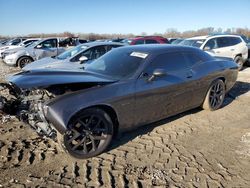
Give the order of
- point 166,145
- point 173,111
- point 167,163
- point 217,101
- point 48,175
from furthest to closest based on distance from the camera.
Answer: point 217,101 < point 173,111 < point 166,145 < point 167,163 < point 48,175

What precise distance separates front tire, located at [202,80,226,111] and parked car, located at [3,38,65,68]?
10389 millimetres

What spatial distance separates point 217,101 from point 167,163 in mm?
2910

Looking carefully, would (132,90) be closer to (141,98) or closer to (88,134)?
(141,98)

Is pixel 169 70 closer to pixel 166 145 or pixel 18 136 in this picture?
pixel 166 145

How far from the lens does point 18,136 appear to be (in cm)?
468

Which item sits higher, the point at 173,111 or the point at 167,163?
the point at 173,111

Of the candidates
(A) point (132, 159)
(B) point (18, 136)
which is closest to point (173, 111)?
(A) point (132, 159)

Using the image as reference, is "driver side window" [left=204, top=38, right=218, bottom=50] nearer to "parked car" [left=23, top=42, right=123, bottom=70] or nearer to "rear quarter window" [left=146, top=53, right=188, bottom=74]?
"parked car" [left=23, top=42, right=123, bottom=70]

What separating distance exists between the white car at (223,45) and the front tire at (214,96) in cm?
520

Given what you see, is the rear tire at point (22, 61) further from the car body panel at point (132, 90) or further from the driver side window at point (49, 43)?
the car body panel at point (132, 90)

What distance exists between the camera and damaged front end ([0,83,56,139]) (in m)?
3.76

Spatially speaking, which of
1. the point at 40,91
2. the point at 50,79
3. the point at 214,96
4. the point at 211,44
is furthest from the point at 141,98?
the point at 211,44

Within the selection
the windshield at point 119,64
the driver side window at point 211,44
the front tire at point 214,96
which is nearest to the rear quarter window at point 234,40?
the driver side window at point 211,44

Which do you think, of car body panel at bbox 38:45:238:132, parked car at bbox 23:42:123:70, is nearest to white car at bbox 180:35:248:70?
parked car at bbox 23:42:123:70
